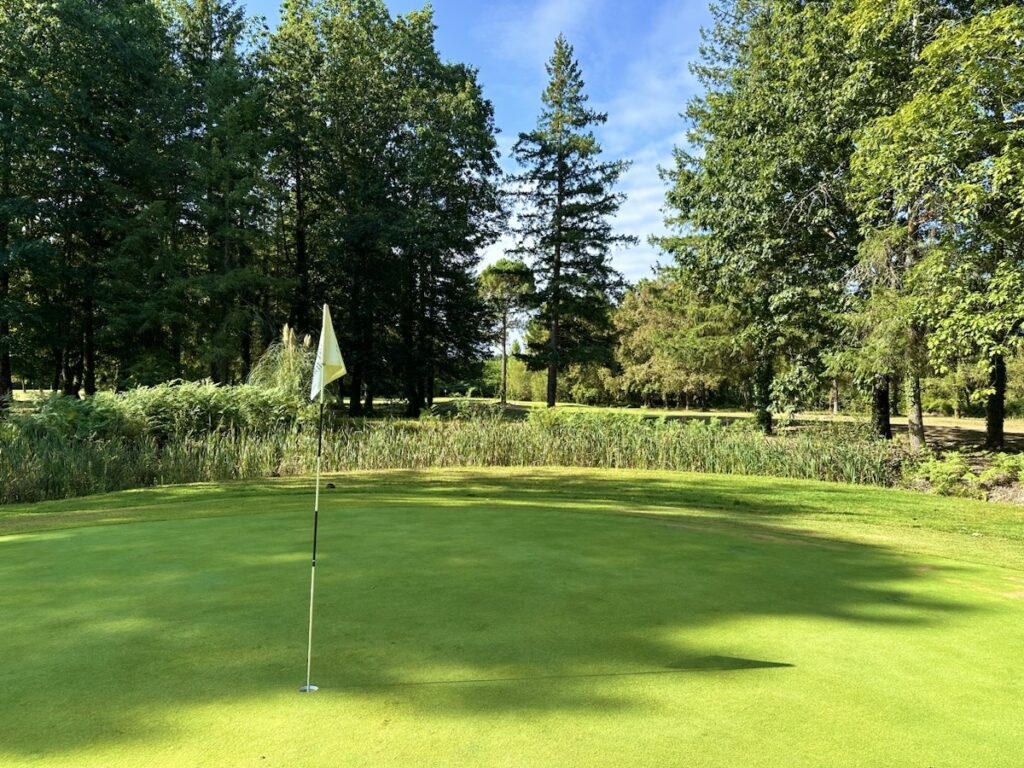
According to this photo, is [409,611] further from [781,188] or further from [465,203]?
[465,203]

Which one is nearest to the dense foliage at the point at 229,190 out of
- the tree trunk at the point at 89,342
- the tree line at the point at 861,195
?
the tree trunk at the point at 89,342

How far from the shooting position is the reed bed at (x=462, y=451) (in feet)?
33.1

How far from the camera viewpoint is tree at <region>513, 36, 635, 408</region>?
28344 mm

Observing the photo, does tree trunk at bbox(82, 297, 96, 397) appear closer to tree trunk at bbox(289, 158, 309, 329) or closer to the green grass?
tree trunk at bbox(289, 158, 309, 329)

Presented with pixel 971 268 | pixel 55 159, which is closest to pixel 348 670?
pixel 971 268

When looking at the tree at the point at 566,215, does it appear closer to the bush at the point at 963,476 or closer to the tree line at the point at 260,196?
the tree line at the point at 260,196

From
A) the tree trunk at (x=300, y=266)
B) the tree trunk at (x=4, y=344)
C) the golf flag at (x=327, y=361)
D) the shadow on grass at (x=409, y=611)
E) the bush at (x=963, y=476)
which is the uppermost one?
the tree trunk at (x=300, y=266)

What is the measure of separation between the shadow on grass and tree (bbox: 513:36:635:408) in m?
23.6

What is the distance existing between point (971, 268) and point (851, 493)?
5.12m

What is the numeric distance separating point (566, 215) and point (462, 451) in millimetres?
18371

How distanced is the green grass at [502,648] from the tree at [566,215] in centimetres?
2384

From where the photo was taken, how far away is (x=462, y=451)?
13078 millimetres

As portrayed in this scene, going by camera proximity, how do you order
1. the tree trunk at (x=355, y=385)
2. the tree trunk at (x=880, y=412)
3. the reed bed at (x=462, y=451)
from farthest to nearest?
the tree trunk at (x=355, y=385)
the tree trunk at (x=880, y=412)
the reed bed at (x=462, y=451)

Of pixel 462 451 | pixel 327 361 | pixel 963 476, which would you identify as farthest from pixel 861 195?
pixel 327 361
